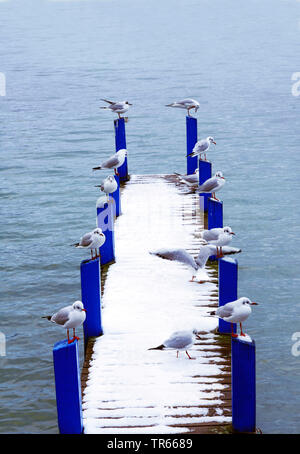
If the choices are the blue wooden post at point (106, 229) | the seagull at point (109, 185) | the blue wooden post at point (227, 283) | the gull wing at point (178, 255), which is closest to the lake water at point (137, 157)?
the blue wooden post at point (227, 283)

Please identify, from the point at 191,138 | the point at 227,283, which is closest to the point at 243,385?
the point at 227,283

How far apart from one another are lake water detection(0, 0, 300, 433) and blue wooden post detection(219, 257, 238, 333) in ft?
5.20

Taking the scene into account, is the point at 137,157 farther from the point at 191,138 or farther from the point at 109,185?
the point at 109,185

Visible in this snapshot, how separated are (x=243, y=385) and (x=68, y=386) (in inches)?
63.5

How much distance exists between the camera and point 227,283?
8.47 metres

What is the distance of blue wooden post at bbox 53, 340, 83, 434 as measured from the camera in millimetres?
6477

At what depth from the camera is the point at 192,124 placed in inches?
633

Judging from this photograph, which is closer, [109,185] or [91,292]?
[91,292]

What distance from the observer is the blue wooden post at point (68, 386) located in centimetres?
648

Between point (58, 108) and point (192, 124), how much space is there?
64.4 ft

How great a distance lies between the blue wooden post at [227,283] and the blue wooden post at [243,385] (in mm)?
1859

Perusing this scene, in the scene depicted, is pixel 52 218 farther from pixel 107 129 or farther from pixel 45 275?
pixel 107 129

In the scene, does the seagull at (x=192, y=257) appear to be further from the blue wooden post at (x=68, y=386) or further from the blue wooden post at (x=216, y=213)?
the blue wooden post at (x=68, y=386)

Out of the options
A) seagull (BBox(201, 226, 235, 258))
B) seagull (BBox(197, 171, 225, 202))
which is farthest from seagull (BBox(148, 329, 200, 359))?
seagull (BBox(197, 171, 225, 202))
